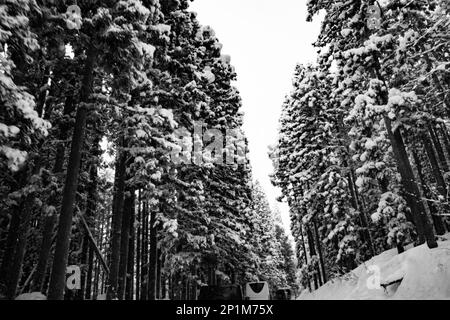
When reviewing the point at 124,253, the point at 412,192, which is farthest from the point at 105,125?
the point at 412,192

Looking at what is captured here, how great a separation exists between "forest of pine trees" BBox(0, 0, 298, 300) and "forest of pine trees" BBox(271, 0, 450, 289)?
2979 millimetres

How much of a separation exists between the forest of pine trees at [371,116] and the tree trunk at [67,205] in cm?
908

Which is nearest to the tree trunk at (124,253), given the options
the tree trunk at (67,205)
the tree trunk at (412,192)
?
the tree trunk at (67,205)

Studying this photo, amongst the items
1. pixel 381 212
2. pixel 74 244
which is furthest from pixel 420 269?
pixel 74 244

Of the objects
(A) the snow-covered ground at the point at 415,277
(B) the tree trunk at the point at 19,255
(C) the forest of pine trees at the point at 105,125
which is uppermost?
(C) the forest of pine trees at the point at 105,125

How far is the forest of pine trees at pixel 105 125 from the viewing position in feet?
28.8

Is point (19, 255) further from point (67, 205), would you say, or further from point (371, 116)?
point (371, 116)

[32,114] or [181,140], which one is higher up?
[181,140]

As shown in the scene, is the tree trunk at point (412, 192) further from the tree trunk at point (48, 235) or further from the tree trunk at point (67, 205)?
the tree trunk at point (48, 235)

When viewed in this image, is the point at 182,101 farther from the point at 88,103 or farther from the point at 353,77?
the point at 353,77

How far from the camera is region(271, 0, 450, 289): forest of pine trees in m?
12.2

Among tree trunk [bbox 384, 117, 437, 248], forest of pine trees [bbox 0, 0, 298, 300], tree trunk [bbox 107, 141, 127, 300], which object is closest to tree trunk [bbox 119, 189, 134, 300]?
forest of pine trees [bbox 0, 0, 298, 300]

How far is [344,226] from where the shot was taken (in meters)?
21.5
